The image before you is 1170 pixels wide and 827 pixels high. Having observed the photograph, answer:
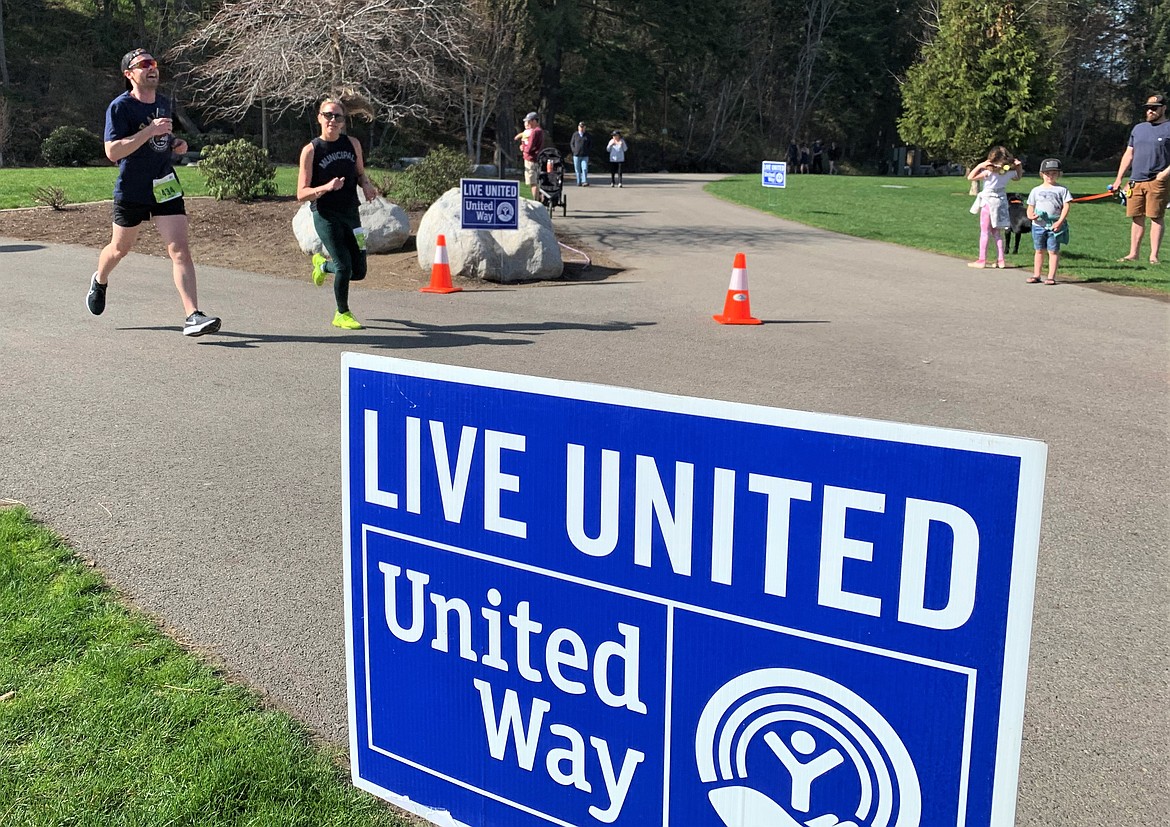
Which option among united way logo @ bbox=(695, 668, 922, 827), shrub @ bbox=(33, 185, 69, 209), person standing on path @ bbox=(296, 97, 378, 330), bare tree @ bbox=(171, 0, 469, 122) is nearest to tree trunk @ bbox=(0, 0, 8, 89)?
bare tree @ bbox=(171, 0, 469, 122)

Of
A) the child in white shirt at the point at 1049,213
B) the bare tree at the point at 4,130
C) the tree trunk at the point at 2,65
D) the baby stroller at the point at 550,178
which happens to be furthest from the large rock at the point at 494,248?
the tree trunk at the point at 2,65

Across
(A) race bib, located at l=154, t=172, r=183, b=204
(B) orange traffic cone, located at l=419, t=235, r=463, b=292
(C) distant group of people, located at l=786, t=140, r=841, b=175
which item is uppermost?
(C) distant group of people, located at l=786, t=140, r=841, b=175

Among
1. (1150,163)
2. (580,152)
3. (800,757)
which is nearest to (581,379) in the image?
(800,757)

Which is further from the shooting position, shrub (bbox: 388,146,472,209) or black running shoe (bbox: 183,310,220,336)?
shrub (bbox: 388,146,472,209)

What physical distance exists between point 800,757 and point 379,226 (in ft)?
48.5

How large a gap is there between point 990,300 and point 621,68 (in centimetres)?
4022

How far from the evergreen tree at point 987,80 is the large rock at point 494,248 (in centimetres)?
2813

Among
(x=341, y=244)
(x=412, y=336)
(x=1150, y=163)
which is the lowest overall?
(x=412, y=336)

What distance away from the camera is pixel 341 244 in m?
9.16

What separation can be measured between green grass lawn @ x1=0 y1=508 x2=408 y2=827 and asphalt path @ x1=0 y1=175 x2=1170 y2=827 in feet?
0.62

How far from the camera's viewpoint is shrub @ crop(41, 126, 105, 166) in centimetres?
3434

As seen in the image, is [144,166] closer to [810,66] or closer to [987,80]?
[987,80]

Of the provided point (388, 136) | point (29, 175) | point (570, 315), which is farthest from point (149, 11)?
point (570, 315)

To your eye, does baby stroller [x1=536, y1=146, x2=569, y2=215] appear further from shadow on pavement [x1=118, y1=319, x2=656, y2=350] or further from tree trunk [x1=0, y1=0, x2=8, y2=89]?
tree trunk [x1=0, y1=0, x2=8, y2=89]
